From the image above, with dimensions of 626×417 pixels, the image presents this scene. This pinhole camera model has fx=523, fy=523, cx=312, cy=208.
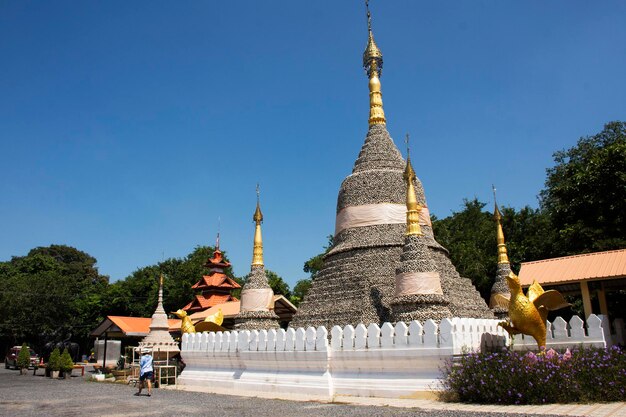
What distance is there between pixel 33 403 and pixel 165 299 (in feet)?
125

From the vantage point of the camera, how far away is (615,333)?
17.6 meters

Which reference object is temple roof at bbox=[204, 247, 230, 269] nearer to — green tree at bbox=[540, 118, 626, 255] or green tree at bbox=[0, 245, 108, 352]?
green tree at bbox=[0, 245, 108, 352]

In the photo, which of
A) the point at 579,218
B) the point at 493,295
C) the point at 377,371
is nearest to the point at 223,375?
the point at 377,371

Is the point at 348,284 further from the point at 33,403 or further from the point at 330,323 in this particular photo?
the point at 33,403

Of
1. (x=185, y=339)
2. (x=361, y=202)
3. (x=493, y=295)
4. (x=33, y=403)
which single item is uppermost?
(x=361, y=202)

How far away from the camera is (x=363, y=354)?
45.4 ft

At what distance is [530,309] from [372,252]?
24.2 ft

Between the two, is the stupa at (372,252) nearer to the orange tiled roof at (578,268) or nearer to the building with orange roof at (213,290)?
the orange tiled roof at (578,268)

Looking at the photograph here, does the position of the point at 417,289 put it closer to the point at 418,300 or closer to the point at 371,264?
the point at 418,300

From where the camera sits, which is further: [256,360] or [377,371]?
[256,360]

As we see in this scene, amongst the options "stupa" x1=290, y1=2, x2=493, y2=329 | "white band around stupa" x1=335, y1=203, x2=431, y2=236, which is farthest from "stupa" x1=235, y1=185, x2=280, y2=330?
"white band around stupa" x1=335, y1=203, x2=431, y2=236

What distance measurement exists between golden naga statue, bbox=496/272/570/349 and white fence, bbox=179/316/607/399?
45.9 inches

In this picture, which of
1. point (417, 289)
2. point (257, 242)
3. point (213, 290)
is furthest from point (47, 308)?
point (417, 289)

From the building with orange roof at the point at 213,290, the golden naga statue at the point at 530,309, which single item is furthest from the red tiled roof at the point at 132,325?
the golden naga statue at the point at 530,309
